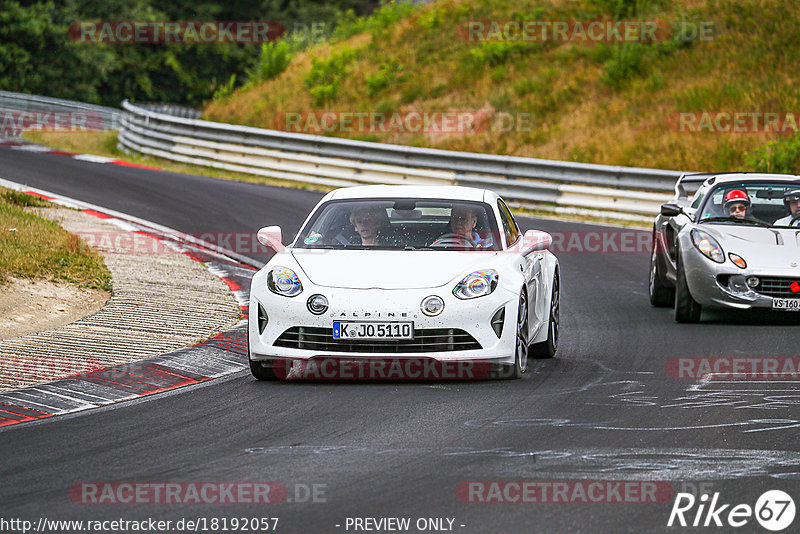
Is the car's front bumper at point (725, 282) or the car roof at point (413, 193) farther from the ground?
the car roof at point (413, 193)

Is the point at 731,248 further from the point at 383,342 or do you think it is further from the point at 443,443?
the point at 443,443

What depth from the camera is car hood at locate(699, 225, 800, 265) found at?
11.5 m

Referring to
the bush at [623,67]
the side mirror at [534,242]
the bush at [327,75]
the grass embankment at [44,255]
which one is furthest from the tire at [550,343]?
the bush at [327,75]

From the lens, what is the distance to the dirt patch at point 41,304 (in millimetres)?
10414

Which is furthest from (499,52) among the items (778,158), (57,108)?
(57,108)

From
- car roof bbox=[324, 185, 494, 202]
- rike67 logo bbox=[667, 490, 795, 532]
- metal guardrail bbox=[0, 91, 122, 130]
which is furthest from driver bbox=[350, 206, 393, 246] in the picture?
metal guardrail bbox=[0, 91, 122, 130]

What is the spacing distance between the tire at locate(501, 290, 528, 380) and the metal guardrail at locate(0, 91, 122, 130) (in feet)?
99.5

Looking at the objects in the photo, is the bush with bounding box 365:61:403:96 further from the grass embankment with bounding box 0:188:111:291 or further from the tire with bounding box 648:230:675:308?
the tire with bounding box 648:230:675:308

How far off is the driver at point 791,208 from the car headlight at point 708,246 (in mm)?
831

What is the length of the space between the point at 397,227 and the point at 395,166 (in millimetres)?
15560

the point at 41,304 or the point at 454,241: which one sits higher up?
the point at 454,241

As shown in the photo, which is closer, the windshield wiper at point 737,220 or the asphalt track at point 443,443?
the asphalt track at point 443,443

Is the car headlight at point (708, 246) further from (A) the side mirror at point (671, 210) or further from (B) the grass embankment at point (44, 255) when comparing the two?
(B) the grass embankment at point (44, 255)

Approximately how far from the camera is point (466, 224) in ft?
31.2
